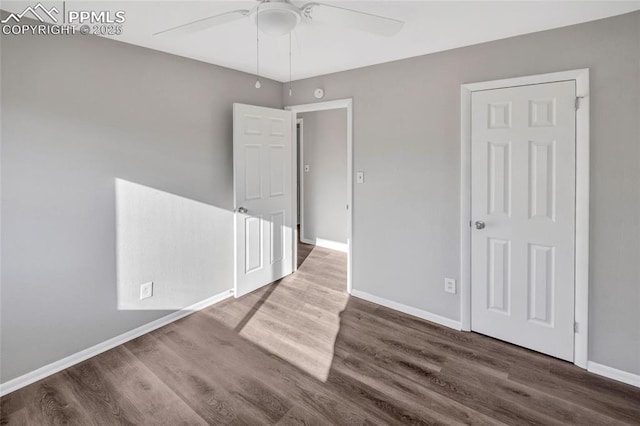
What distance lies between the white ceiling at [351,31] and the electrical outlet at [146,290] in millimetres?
1941

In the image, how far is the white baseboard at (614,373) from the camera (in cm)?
225

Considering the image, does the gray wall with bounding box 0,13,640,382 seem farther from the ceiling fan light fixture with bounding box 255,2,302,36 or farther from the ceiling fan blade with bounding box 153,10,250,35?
the ceiling fan light fixture with bounding box 255,2,302,36

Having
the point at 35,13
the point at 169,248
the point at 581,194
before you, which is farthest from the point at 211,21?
the point at 581,194

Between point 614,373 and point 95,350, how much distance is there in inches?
144

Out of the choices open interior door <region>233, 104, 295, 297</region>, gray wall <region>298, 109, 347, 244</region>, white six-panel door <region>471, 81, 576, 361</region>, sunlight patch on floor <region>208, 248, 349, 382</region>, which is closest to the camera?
white six-panel door <region>471, 81, 576, 361</region>

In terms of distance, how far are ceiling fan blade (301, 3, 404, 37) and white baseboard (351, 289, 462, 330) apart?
2.37 m

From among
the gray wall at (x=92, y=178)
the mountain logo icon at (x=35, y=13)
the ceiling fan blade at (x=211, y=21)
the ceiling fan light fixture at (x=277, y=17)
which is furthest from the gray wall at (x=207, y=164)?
the ceiling fan light fixture at (x=277, y=17)

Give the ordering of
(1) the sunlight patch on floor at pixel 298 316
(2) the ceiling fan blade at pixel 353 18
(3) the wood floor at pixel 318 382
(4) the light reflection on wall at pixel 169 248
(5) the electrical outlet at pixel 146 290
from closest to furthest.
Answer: (2) the ceiling fan blade at pixel 353 18, (3) the wood floor at pixel 318 382, (1) the sunlight patch on floor at pixel 298 316, (4) the light reflection on wall at pixel 169 248, (5) the electrical outlet at pixel 146 290

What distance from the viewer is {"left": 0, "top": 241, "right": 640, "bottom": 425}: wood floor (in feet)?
6.55

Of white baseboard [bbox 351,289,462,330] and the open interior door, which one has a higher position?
the open interior door

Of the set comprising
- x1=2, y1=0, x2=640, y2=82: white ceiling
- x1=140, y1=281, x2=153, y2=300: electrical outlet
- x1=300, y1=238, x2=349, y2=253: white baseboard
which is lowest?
x1=140, y1=281, x2=153, y2=300: electrical outlet

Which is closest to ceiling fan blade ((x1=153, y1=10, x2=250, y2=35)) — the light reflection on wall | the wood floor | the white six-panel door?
the light reflection on wall

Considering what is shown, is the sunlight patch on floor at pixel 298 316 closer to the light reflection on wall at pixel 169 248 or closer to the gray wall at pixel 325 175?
the light reflection on wall at pixel 169 248

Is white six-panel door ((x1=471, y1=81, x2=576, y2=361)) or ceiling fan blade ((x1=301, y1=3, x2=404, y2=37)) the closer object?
ceiling fan blade ((x1=301, y1=3, x2=404, y2=37))
